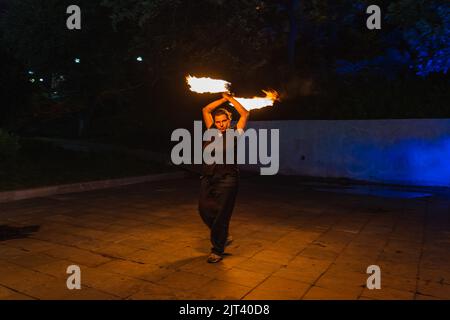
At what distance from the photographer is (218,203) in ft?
17.3

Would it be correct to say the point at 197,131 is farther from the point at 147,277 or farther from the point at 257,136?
the point at 147,277

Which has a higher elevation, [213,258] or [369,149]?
[369,149]

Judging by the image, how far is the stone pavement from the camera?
170 inches

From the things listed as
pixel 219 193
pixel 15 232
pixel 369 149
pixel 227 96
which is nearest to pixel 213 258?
pixel 219 193

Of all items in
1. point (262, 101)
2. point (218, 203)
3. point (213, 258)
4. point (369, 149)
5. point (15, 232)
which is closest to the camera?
point (213, 258)

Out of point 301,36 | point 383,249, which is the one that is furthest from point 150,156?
point 383,249

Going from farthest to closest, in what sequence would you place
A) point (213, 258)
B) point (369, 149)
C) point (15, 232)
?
1. point (369, 149)
2. point (15, 232)
3. point (213, 258)

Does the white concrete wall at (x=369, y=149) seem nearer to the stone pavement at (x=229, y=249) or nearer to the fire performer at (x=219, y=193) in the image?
the stone pavement at (x=229, y=249)

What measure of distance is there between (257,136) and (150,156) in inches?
191

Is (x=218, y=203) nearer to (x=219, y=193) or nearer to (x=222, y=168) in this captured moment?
(x=219, y=193)

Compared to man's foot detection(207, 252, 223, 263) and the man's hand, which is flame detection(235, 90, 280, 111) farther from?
man's foot detection(207, 252, 223, 263)

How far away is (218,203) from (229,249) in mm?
923

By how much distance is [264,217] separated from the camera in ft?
26.5

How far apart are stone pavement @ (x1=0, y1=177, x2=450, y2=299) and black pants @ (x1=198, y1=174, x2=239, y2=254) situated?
1.08ft
